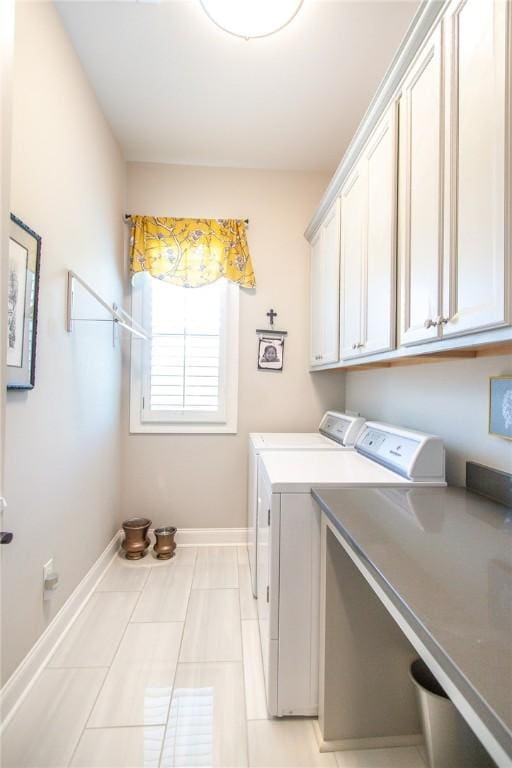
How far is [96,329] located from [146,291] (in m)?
0.71

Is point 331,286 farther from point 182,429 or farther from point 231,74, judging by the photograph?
point 182,429

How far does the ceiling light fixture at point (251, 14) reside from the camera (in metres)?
1.47

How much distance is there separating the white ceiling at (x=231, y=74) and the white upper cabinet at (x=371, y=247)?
24.3 inches

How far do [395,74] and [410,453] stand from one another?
Result: 4.67 feet

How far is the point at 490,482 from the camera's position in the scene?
1.27m

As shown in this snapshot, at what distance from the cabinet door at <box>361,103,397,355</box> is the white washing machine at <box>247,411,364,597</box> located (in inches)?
26.4

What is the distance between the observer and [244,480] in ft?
9.41

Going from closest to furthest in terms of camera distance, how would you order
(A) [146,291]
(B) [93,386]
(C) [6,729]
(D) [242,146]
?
(C) [6,729] < (B) [93,386] < (D) [242,146] < (A) [146,291]

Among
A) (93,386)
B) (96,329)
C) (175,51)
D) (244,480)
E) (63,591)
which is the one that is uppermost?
(175,51)

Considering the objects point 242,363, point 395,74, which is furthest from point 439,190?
point 242,363

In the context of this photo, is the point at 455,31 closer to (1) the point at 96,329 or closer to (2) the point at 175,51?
(2) the point at 175,51

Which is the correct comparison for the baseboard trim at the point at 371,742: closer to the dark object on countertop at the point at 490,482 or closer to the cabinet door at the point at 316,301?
the dark object on countertop at the point at 490,482

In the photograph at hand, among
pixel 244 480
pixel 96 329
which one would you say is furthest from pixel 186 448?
pixel 96 329

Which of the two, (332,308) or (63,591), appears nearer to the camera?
(63,591)
